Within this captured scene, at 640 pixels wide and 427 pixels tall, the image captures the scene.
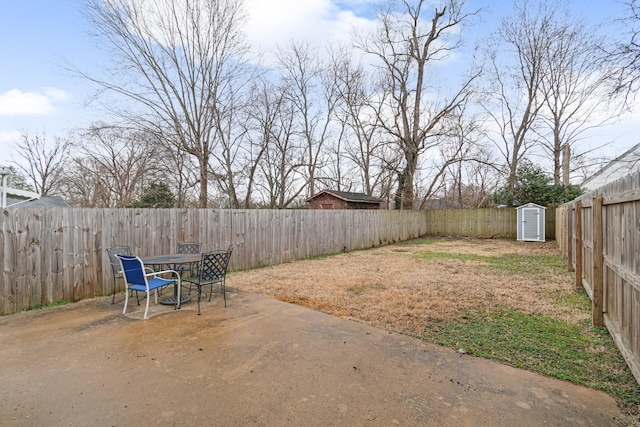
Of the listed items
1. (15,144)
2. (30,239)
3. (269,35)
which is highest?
(269,35)

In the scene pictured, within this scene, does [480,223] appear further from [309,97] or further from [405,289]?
[405,289]

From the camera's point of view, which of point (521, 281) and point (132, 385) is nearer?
point (132, 385)

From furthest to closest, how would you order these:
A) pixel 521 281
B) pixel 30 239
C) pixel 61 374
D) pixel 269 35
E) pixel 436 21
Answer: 1. pixel 436 21
2. pixel 269 35
3. pixel 521 281
4. pixel 30 239
5. pixel 61 374

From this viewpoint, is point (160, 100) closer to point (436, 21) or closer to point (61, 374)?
point (61, 374)

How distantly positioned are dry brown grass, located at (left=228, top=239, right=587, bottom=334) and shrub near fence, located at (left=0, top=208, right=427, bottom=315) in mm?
868

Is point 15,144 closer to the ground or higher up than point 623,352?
higher up

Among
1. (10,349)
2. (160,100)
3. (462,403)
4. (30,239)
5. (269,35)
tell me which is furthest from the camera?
(269,35)

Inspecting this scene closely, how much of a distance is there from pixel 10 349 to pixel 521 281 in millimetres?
7721

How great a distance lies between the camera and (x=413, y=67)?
1605cm

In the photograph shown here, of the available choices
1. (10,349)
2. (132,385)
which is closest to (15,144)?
(10,349)

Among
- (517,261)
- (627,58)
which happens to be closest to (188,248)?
(627,58)

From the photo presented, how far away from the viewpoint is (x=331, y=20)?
472 inches

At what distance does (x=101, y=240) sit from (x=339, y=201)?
12649 mm

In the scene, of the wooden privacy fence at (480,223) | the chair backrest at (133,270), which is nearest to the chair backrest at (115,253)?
the chair backrest at (133,270)
